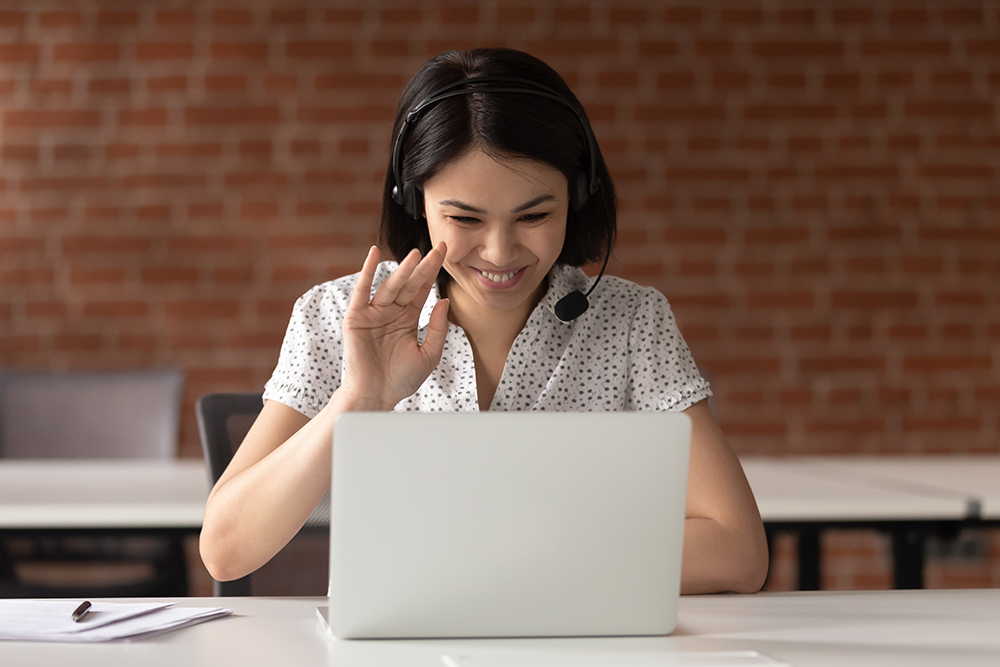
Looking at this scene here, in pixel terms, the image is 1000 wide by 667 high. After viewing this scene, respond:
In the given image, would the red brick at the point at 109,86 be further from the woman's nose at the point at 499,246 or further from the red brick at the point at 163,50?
the woman's nose at the point at 499,246

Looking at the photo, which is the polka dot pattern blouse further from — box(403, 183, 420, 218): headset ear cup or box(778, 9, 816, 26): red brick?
box(778, 9, 816, 26): red brick

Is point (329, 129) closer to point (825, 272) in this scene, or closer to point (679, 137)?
point (679, 137)

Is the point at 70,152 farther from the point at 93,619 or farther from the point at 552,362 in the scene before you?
the point at 93,619

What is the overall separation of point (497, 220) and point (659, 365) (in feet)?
1.10

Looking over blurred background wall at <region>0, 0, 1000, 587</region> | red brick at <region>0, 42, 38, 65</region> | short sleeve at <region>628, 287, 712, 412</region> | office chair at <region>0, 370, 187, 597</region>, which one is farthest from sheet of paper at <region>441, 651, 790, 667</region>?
red brick at <region>0, 42, 38, 65</region>

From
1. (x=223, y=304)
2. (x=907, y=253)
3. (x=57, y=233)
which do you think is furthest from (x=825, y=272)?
(x=57, y=233)

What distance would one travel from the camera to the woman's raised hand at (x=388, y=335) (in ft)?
3.52

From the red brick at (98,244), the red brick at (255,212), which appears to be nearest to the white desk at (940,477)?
the red brick at (255,212)

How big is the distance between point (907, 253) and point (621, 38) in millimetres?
1189

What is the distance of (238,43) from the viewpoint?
318 centimetres

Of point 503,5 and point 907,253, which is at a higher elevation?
point 503,5

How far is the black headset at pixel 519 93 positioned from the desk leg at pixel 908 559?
79cm

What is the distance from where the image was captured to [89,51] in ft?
10.4

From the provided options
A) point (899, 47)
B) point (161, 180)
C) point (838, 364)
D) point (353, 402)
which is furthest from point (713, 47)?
point (353, 402)
